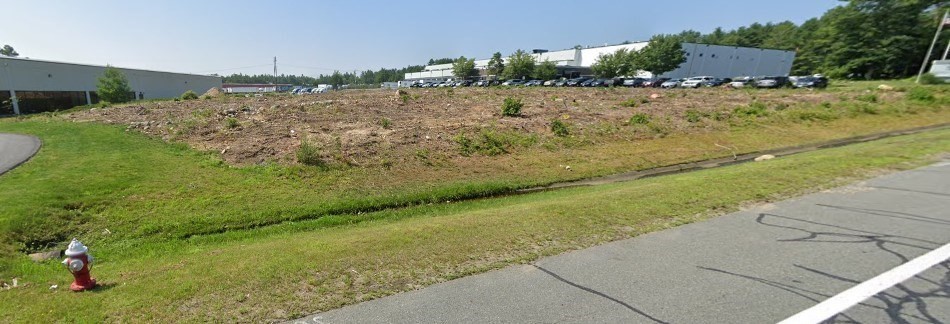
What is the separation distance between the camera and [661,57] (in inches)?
3044

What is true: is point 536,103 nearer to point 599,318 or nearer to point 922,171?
point 922,171

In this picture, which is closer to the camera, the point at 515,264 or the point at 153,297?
the point at 153,297

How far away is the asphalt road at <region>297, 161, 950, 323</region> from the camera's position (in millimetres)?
3758

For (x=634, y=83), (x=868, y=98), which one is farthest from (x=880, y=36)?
(x=868, y=98)

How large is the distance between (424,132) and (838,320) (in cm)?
1640

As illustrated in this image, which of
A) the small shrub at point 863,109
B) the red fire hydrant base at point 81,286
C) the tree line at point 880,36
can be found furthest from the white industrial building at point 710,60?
the red fire hydrant base at point 81,286

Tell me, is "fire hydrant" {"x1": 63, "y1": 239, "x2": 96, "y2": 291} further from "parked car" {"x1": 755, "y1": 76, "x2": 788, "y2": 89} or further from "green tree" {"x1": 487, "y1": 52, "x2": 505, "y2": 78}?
"green tree" {"x1": 487, "y1": 52, "x2": 505, "y2": 78}

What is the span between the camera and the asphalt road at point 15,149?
43.5 ft

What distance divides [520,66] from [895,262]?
287 ft

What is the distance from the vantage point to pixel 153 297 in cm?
457

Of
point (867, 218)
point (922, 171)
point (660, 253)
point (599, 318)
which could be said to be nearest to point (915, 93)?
point (922, 171)

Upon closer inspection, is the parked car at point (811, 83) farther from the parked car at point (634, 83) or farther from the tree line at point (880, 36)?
the tree line at point (880, 36)

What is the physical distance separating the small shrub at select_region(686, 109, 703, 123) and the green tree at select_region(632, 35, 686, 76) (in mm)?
58472

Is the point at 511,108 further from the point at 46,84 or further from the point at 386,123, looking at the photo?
the point at 46,84
